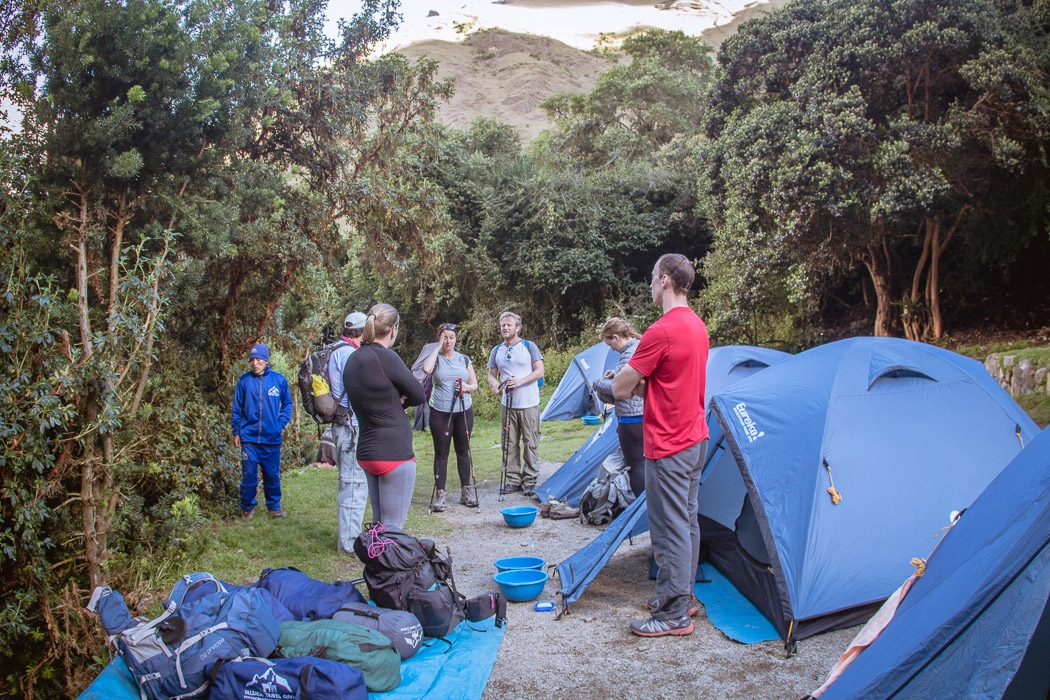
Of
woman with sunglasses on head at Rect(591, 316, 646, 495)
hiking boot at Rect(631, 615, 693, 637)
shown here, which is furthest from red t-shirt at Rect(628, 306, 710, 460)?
woman with sunglasses on head at Rect(591, 316, 646, 495)

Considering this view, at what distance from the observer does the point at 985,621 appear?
2070 mm

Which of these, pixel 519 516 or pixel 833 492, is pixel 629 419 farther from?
pixel 833 492

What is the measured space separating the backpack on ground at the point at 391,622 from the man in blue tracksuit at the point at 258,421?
291 centimetres

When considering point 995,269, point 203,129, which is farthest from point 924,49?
point 203,129

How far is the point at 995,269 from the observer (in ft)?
41.9

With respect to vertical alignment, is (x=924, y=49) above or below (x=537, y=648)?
above

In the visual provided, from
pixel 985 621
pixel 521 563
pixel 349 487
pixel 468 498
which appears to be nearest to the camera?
Result: pixel 985 621

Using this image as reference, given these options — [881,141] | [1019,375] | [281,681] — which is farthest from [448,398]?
[881,141]

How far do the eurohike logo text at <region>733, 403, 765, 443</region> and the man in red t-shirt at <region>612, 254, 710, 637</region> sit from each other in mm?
476

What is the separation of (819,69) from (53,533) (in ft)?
39.4

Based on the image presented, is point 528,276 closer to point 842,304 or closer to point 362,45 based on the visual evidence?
point 842,304

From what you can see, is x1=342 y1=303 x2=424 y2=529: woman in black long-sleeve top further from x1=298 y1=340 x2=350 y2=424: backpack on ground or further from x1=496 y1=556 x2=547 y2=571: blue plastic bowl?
x1=298 y1=340 x2=350 y2=424: backpack on ground

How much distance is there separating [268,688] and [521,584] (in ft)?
5.73

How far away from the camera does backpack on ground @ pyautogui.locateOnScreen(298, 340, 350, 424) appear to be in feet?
18.2
